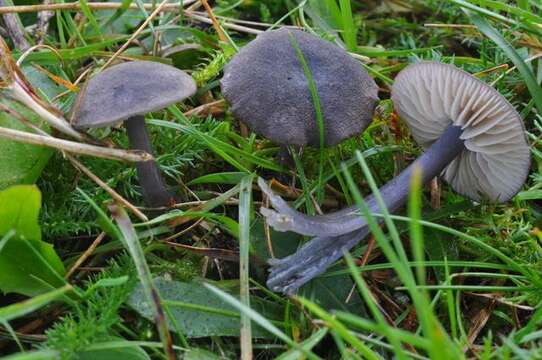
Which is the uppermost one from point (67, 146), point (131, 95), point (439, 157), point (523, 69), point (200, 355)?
point (131, 95)

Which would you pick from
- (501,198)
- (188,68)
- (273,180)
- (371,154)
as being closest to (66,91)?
(188,68)

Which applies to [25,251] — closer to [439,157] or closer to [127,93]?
[127,93]

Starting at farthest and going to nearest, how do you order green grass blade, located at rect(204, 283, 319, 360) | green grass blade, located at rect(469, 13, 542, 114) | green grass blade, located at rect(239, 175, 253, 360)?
green grass blade, located at rect(469, 13, 542, 114), green grass blade, located at rect(239, 175, 253, 360), green grass blade, located at rect(204, 283, 319, 360)

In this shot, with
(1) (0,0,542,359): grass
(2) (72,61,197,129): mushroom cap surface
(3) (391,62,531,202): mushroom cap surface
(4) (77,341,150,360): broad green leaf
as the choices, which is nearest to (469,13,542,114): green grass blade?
(1) (0,0,542,359): grass

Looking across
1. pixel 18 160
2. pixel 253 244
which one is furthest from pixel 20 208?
pixel 253 244

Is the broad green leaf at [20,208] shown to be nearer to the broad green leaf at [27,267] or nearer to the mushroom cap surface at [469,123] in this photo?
the broad green leaf at [27,267]

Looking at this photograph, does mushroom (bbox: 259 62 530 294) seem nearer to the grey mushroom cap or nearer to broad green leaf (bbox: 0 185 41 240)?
the grey mushroom cap

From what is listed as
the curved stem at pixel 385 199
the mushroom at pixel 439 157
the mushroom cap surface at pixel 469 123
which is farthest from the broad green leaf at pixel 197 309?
the mushroom cap surface at pixel 469 123
